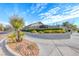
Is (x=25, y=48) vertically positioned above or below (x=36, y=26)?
below

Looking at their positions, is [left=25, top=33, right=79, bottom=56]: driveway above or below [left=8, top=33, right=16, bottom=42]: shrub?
below

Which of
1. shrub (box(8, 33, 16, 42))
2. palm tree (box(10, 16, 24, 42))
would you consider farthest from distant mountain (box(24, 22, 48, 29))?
shrub (box(8, 33, 16, 42))

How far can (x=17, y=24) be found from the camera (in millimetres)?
1849

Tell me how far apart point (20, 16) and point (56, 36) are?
0.50m

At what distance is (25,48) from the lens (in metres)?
1.83

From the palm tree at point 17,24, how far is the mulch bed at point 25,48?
0.07 metres

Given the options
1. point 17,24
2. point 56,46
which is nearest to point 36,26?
point 17,24

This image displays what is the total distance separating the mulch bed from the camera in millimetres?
1809

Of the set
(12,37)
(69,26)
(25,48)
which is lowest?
(25,48)

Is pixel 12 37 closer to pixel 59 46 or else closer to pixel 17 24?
pixel 17 24

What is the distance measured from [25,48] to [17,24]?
30 centimetres

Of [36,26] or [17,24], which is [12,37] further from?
[36,26]

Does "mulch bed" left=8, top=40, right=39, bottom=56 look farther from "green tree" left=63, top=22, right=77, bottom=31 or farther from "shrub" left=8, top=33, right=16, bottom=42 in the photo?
"green tree" left=63, top=22, right=77, bottom=31

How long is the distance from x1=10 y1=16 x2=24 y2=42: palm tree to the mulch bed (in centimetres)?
7
